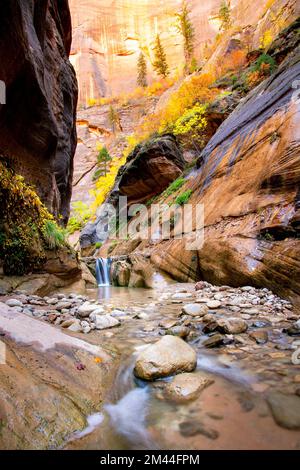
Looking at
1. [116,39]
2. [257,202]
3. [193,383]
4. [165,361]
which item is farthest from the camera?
[116,39]

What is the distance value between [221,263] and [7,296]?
4.46 meters

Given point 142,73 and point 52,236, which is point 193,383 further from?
point 142,73

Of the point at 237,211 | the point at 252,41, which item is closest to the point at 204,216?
the point at 237,211

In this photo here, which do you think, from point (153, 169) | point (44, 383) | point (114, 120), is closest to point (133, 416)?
point (44, 383)

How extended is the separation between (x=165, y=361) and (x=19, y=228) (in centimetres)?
487

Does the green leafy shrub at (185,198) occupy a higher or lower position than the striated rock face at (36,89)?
lower

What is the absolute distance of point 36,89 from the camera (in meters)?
5.46

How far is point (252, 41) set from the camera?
19688 millimetres

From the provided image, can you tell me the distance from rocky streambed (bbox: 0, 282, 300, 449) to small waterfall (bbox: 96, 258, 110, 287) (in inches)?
274

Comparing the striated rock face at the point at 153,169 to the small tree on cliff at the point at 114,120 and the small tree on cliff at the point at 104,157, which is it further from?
the small tree on cliff at the point at 114,120

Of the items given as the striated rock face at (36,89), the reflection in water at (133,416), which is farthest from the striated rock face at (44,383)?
the striated rock face at (36,89)

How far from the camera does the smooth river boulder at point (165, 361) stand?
6.93 ft

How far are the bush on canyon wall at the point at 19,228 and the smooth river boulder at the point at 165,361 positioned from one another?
4.38 m

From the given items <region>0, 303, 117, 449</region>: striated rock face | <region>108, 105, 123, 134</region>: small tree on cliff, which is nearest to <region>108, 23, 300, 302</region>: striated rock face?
<region>0, 303, 117, 449</region>: striated rock face
